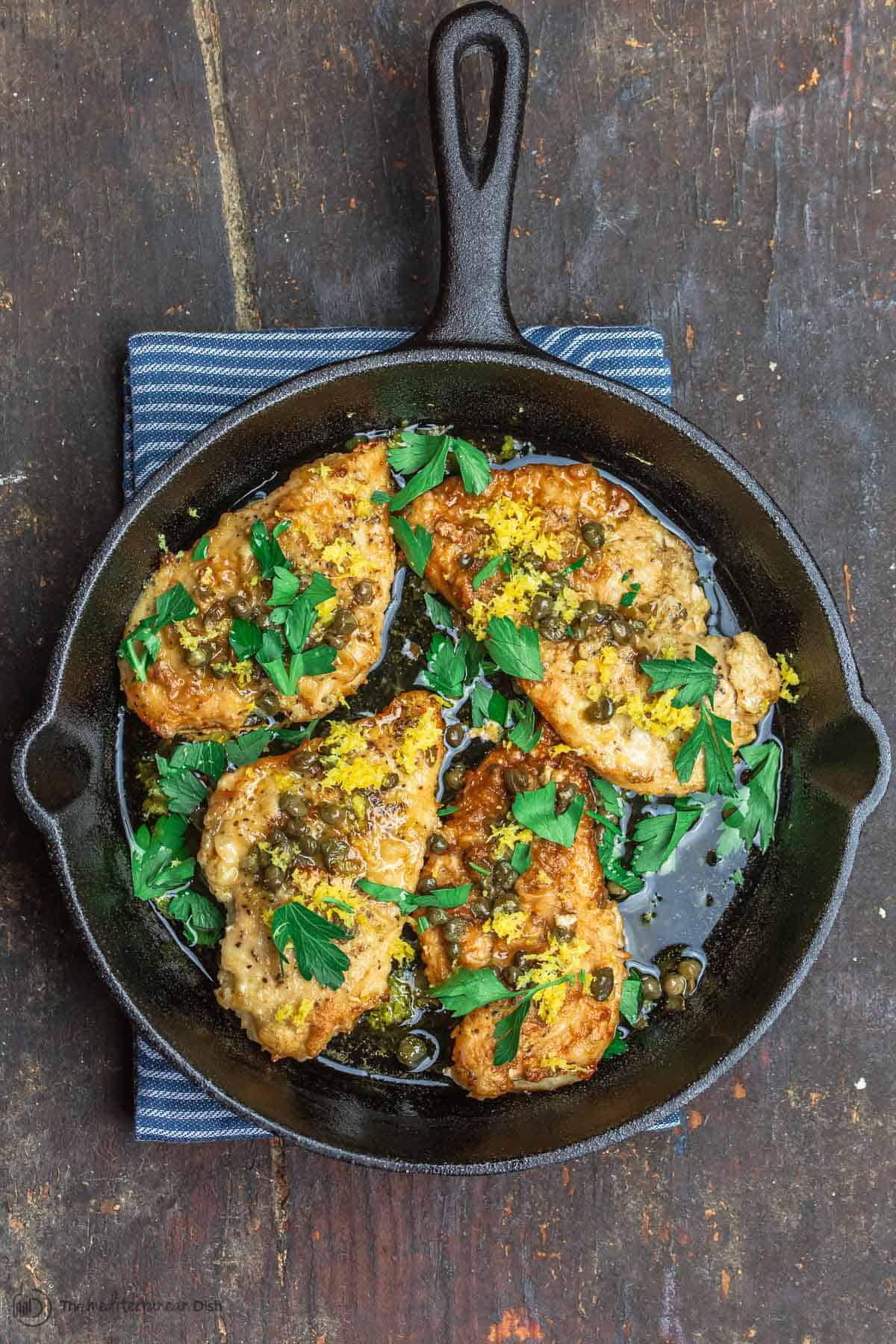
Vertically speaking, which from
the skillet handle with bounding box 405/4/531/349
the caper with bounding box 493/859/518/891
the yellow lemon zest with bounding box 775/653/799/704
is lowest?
the caper with bounding box 493/859/518/891

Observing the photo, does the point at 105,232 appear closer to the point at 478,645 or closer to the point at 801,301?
the point at 478,645

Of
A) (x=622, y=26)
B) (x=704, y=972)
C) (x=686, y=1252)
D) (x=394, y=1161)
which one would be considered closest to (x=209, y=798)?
(x=394, y=1161)

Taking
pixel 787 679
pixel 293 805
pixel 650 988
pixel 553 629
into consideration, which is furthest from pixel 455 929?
pixel 787 679

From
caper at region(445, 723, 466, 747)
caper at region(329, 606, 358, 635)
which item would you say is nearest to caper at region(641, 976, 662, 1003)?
caper at region(445, 723, 466, 747)

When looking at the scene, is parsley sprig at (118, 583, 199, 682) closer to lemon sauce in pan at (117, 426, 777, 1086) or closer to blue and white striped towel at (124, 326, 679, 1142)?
lemon sauce in pan at (117, 426, 777, 1086)

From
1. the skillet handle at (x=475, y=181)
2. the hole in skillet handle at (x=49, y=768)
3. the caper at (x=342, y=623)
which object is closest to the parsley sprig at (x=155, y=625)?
the hole in skillet handle at (x=49, y=768)

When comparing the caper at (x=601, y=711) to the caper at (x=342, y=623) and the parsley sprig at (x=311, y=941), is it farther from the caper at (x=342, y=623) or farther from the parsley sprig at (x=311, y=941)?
the parsley sprig at (x=311, y=941)
